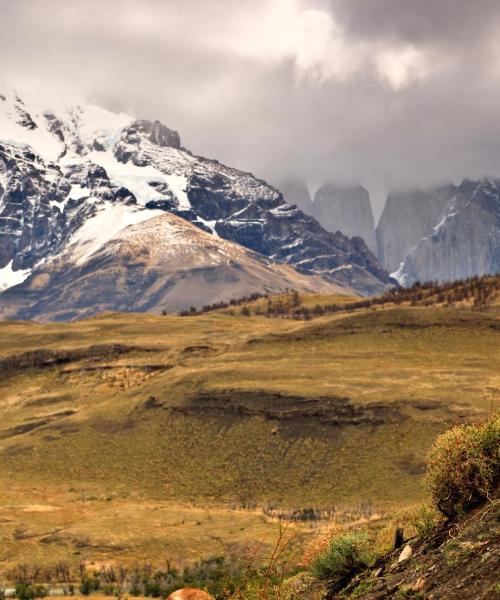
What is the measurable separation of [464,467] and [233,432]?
84450mm

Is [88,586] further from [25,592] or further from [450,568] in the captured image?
[450,568]

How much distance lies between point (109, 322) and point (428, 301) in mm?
82733

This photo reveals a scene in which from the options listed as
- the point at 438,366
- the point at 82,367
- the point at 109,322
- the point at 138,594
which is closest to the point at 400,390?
the point at 438,366

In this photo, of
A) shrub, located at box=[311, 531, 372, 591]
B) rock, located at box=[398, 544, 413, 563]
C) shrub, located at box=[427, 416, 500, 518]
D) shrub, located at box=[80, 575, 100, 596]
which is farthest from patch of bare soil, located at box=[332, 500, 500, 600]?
shrub, located at box=[80, 575, 100, 596]

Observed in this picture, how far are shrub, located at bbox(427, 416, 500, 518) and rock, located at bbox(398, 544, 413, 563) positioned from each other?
893 mm

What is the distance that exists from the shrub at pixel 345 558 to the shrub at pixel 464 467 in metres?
2.01

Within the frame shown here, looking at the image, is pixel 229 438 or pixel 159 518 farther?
pixel 229 438

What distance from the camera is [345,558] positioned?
1471 centimetres

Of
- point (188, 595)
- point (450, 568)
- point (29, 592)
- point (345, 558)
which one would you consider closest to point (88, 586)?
point (29, 592)

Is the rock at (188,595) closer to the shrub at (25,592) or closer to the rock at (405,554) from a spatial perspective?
the rock at (405,554)

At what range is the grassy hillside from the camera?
67.6 meters

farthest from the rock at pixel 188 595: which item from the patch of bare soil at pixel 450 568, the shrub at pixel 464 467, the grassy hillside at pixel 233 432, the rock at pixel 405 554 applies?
the grassy hillside at pixel 233 432

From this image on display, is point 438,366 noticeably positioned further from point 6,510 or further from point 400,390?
point 6,510

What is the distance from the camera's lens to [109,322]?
633ft
